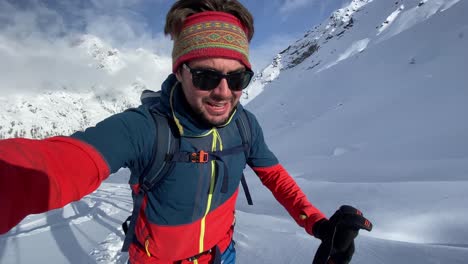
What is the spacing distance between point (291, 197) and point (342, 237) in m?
0.47

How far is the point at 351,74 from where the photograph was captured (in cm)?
2331

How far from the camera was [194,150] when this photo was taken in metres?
1.39

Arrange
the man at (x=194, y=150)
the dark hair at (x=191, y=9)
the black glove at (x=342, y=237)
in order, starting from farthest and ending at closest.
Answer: the dark hair at (x=191, y=9), the black glove at (x=342, y=237), the man at (x=194, y=150)

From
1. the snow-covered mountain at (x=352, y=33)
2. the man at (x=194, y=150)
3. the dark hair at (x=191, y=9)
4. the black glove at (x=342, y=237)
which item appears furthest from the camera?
the snow-covered mountain at (x=352, y=33)

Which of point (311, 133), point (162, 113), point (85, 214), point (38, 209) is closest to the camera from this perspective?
point (38, 209)

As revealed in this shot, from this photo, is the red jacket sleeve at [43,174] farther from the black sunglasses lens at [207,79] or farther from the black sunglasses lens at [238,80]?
the black sunglasses lens at [238,80]

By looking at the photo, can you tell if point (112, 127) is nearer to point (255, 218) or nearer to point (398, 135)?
point (255, 218)

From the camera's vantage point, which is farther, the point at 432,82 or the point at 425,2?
the point at 425,2

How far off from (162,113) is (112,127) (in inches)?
9.9

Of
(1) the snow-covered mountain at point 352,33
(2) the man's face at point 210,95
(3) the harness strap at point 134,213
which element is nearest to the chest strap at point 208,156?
(2) the man's face at point 210,95

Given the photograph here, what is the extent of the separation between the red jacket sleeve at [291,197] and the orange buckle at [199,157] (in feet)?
1.94

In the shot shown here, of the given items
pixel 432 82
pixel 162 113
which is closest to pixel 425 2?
pixel 432 82

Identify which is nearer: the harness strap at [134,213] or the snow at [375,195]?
the harness strap at [134,213]

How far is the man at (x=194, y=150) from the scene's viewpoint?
1.15 meters
